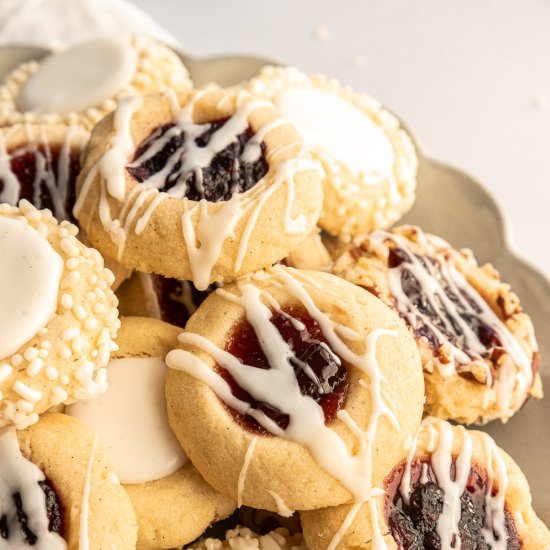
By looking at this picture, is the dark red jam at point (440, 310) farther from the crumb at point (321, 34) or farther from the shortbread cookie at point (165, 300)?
the crumb at point (321, 34)

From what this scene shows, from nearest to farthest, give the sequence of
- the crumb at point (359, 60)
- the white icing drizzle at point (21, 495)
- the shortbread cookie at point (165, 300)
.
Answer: the white icing drizzle at point (21, 495), the shortbread cookie at point (165, 300), the crumb at point (359, 60)

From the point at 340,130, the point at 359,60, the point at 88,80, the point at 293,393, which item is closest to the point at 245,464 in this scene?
the point at 293,393

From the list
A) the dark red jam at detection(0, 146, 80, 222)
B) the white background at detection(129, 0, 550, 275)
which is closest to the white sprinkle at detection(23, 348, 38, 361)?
→ the dark red jam at detection(0, 146, 80, 222)

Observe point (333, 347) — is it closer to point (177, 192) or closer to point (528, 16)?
point (177, 192)

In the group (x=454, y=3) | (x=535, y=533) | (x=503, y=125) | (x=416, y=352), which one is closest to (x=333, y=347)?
(x=416, y=352)

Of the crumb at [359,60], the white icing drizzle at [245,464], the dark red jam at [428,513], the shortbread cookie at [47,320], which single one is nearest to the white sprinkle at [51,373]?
the shortbread cookie at [47,320]

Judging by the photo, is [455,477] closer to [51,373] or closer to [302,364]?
[302,364]
